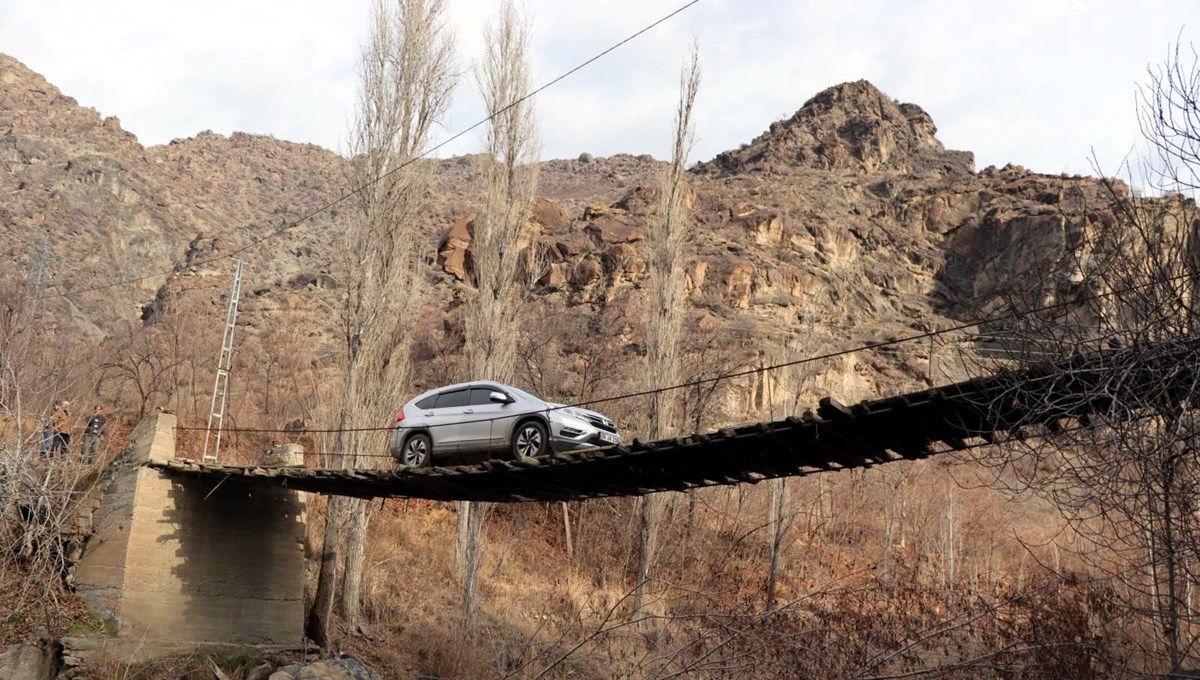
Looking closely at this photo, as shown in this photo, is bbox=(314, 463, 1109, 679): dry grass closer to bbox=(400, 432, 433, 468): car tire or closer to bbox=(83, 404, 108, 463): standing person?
bbox=(400, 432, 433, 468): car tire

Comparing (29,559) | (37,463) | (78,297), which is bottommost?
(29,559)

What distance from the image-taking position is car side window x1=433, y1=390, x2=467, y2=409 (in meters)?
14.3

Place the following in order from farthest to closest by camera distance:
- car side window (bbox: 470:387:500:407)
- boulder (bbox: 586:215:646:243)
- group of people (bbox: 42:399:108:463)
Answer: boulder (bbox: 586:215:646:243), group of people (bbox: 42:399:108:463), car side window (bbox: 470:387:500:407)

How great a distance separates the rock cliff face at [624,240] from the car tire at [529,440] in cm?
900

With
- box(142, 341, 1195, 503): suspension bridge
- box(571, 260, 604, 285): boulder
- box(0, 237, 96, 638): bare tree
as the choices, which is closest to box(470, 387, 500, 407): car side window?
box(142, 341, 1195, 503): suspension bridge

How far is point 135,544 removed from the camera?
1414 cm

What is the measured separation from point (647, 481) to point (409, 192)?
10.7 m

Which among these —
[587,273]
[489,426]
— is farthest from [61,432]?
[587,273]

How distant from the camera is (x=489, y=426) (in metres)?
13.5

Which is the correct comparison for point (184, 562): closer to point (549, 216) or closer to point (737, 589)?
point (737, 589)

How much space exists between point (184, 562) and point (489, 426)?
5.32m

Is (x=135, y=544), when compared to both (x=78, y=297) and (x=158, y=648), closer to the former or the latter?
(x=158, y=648)

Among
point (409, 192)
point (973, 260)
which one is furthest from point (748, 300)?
point (409, 192)

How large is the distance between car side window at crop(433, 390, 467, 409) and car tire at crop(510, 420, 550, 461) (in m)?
1.44
